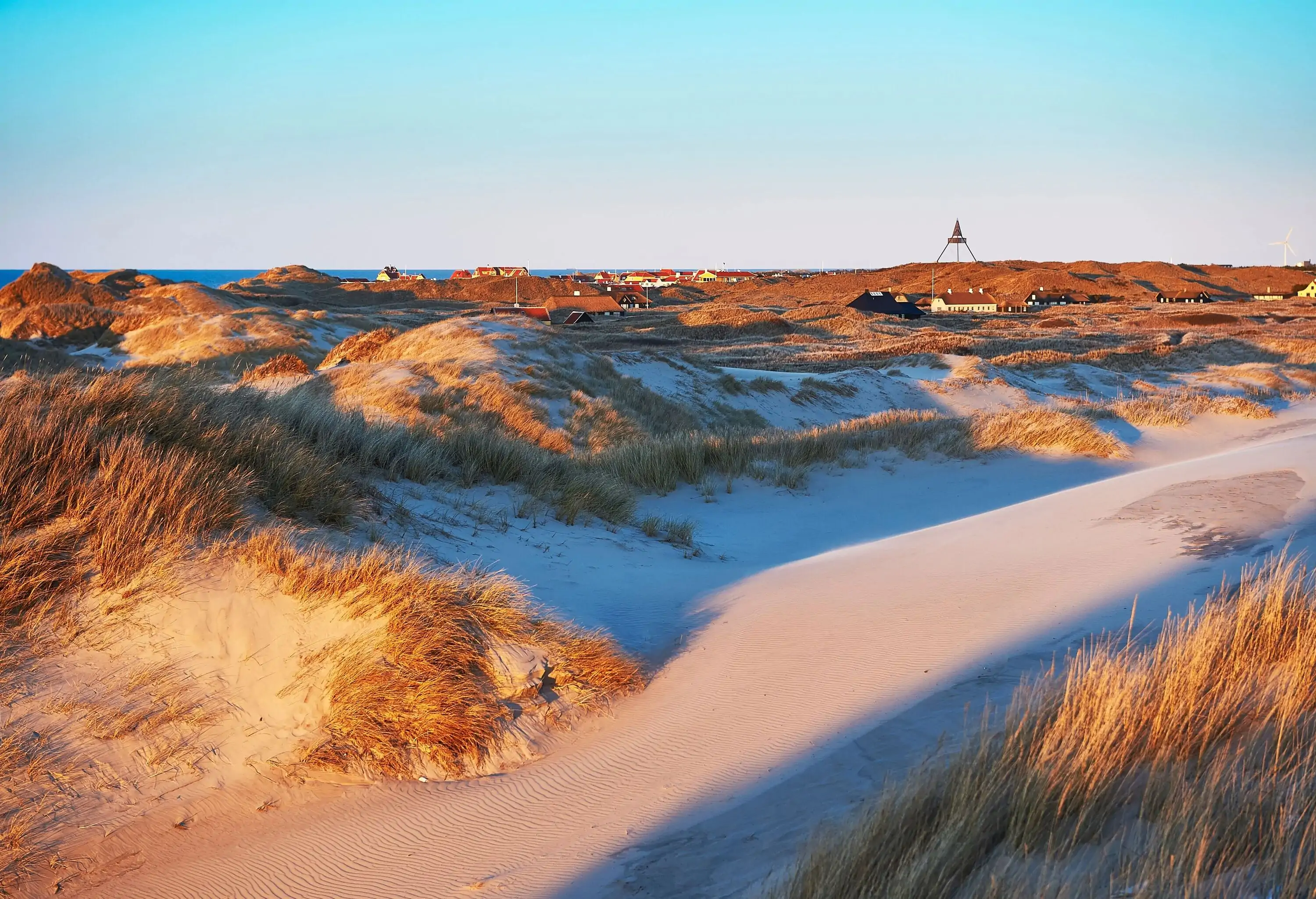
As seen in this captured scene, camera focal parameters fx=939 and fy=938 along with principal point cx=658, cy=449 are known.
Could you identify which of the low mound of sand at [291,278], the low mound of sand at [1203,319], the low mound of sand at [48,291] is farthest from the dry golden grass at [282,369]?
the low mound of sand at [291,278]

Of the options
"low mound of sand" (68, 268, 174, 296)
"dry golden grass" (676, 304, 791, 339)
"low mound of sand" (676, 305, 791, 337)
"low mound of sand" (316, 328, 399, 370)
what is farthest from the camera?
"low mound of sand" (68, 268, 174, 296)

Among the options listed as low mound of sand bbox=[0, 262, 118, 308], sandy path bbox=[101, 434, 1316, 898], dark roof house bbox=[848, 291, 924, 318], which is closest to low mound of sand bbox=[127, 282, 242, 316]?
low mound of sand bbox=[0, 262, 118, 308]

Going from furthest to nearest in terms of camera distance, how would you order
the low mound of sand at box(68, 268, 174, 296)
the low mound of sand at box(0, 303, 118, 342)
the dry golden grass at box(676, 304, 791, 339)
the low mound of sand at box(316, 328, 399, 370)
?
the low mound of sand at box(68, 268, 174, 296)
the dry golden grass at box(676, 304, 791, 339)
the low mound of sand at box(0, 303, 118, 342)
the low mound of sand at box(316, 328, 399, 370)

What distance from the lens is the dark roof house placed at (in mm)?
71250

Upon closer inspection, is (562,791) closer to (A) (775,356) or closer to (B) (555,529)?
(B) (555,529)

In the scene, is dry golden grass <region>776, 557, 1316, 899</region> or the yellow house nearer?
dry golden grass <region>776, 557, 1316, 899</region>

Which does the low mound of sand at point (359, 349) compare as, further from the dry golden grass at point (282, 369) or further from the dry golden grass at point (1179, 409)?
the dry golden grass at point (1179, 409)

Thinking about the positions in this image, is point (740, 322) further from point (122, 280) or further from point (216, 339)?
point (122, 280)

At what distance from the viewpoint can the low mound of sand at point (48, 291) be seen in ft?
133

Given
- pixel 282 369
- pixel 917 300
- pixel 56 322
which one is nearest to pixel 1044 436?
pixel 282 369

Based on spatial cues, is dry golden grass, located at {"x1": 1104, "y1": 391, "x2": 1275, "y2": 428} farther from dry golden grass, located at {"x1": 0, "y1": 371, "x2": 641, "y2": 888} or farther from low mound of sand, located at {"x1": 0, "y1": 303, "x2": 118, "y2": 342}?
low mound of sand, located at {"x1": 0, "y1": 303, "x2": 118, "y2": 342}

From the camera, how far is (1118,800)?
288 cm

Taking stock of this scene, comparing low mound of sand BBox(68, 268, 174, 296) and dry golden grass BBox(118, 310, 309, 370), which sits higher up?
low mound of sand BBox(68, 268, 174, 296)

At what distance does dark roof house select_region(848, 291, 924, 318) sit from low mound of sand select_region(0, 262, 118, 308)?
161 feet
